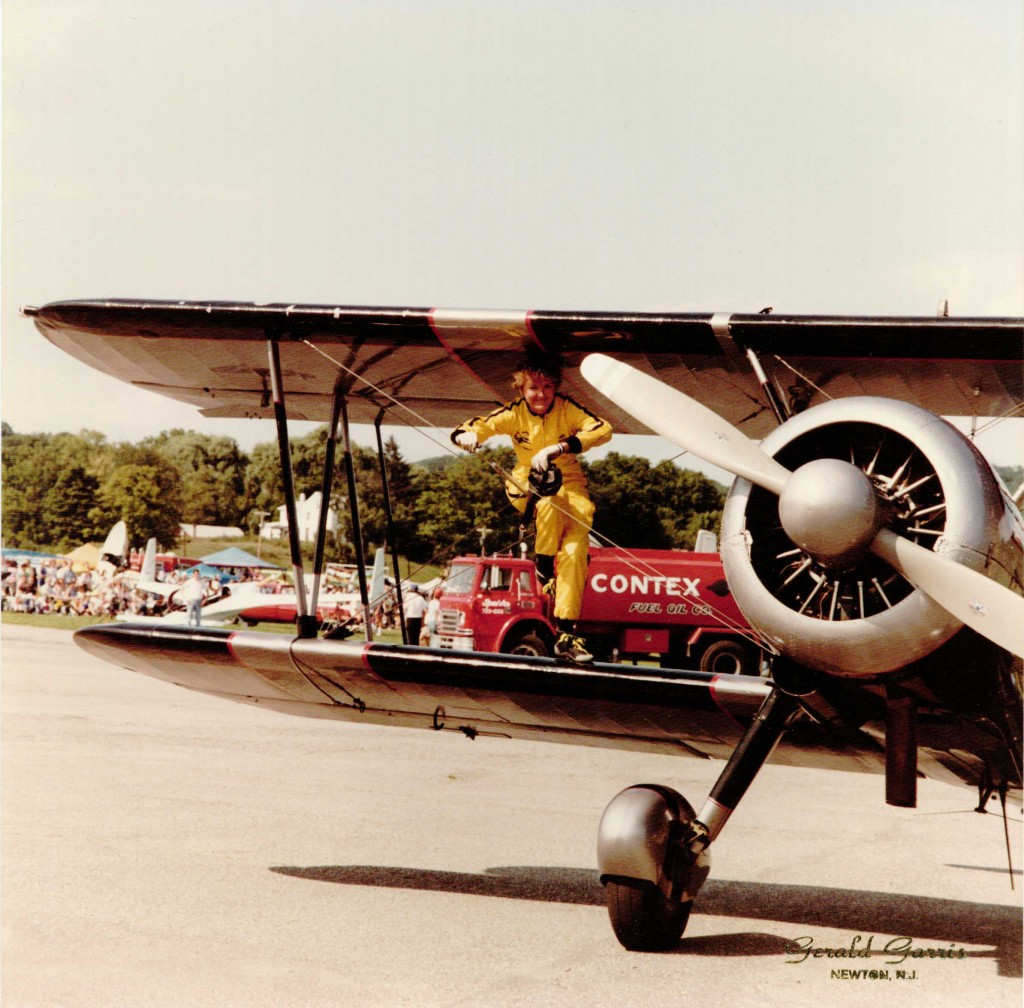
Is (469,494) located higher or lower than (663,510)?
higher

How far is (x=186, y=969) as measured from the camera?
5.08 m

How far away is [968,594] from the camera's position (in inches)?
193

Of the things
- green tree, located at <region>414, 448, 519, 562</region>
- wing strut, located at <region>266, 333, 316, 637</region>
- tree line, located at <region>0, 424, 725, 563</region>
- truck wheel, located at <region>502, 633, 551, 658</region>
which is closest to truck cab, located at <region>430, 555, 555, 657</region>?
truck wheel, located at <region>502, 633, 551, 658</region>

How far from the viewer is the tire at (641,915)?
5.87 meters

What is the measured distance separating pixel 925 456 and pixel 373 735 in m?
11.8

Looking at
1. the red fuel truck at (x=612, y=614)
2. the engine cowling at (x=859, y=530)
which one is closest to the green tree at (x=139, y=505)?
the red fuel truck at (x=612, y=614)

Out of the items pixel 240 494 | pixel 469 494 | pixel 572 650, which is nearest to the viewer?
pixel 572 650

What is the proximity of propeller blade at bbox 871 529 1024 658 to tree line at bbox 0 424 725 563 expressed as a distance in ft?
9.13

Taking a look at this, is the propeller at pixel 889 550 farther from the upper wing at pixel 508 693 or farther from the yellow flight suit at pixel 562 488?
the yellow flight suit at pixel 562 488

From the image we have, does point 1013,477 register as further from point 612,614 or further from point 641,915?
point 612,614

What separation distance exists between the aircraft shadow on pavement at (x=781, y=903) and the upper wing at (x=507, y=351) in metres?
2.95

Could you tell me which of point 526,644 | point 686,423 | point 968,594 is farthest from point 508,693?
point 526,644

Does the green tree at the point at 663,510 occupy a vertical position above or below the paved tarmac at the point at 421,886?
above

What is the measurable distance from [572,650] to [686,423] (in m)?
1.80
